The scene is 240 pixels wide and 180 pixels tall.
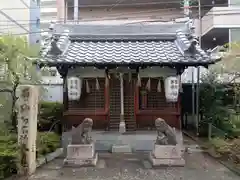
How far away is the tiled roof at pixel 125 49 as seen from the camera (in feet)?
41.2

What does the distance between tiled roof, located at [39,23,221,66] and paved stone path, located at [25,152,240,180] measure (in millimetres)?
3991

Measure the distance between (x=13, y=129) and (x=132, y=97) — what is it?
552 centimetres

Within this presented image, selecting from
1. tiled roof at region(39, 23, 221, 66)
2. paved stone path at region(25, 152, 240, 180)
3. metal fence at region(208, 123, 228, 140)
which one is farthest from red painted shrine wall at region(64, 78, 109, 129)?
metal fence at region(208, 123, 228, 140)

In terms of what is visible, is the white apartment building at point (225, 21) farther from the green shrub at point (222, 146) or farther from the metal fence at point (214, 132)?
the green shrub at point (222, 146)

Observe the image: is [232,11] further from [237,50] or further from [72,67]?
[72,67]

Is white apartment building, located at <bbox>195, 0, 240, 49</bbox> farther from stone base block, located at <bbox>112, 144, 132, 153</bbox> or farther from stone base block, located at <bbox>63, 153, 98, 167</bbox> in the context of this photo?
stone base block, located at <bbox>63, 153, 98, 167</bbox>

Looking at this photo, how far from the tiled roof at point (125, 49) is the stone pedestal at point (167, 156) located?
3500 millimetres

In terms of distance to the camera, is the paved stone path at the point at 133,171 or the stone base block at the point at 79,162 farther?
the stone base block at the point at 79,162

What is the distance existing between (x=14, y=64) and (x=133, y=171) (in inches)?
264

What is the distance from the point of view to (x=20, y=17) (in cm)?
2441

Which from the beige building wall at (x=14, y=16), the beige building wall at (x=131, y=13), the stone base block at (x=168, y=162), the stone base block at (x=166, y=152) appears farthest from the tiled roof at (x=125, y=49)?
the beige building wall at (x=131, y=13)

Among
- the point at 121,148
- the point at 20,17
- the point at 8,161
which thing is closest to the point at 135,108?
the point at 121,148

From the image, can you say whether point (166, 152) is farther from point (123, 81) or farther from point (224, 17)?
point (224, 17)

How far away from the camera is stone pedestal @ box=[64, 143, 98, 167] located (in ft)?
35.9
